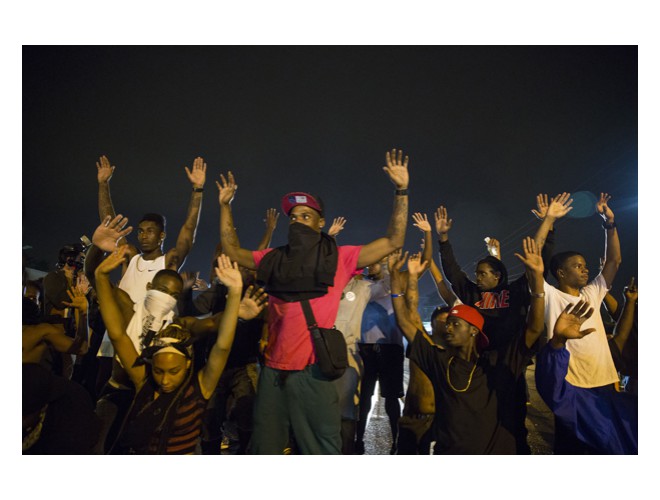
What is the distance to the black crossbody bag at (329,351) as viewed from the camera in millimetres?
3117

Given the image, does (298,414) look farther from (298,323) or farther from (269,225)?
(269,225)

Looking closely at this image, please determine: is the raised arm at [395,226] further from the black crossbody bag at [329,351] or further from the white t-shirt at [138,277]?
the white t-shirt at [138,277]

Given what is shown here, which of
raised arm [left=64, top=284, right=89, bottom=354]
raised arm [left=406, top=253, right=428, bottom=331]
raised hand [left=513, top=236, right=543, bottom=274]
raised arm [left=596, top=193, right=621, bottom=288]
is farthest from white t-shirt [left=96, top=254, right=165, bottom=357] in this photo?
raised arm [left=596, top=193, right=621, bottom=288]

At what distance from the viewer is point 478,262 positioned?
14.8 ft

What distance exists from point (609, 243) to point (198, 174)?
4.30 metres

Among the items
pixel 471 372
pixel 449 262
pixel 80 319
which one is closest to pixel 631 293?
pixel 449 262

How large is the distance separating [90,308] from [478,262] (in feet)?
14.4

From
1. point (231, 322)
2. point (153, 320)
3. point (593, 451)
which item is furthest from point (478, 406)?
point (153, 320)

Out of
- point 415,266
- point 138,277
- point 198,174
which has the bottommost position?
point 138,277

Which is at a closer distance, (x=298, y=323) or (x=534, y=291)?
(x=298, y=323)

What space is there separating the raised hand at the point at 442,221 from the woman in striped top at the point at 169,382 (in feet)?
8.16

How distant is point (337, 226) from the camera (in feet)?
17.0

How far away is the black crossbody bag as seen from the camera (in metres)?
3.12

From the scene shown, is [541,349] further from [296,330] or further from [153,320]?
[153,320]
